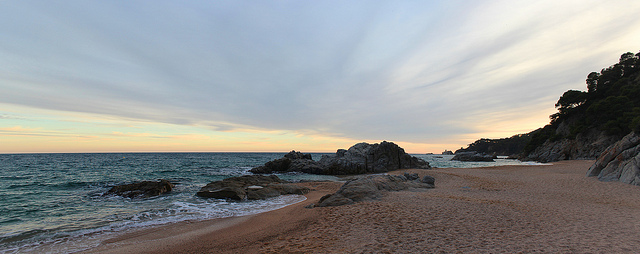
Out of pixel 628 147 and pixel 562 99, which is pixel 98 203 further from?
pixel 562 99

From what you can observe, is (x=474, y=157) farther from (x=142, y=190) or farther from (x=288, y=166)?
(x=142, y=190)

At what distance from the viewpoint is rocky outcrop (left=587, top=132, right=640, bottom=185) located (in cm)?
1572

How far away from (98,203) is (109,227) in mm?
6622

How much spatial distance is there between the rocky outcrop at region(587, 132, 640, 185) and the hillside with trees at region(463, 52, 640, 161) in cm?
2708

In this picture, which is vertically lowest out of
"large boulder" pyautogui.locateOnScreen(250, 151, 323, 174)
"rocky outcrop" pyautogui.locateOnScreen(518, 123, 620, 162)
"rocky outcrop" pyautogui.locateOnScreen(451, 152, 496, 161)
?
"large boulder" pyautogui.locateOnScreen(250, 151, 323, 174)

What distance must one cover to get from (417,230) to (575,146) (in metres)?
64.0

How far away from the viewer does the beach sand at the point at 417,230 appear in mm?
6254

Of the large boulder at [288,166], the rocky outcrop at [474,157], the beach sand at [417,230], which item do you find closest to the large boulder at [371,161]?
the large boulder at [288,166]

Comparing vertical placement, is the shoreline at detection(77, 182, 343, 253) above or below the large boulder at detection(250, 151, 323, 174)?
below

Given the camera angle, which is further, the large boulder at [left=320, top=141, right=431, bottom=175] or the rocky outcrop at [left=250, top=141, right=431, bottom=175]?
the rocky outcrop at [left=250, top=141, right=431, bottom=175]

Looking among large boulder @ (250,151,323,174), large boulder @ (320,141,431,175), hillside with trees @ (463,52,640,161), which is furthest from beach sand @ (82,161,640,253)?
hillside with trees @ (463,52,640,161)

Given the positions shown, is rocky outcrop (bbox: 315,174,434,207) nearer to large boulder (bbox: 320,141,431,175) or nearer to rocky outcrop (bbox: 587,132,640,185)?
rocky outcrop (bbox: 587,132,640,185)

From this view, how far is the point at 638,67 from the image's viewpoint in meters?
51.1

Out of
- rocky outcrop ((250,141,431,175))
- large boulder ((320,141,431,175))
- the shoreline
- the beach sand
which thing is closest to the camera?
the beach sand
